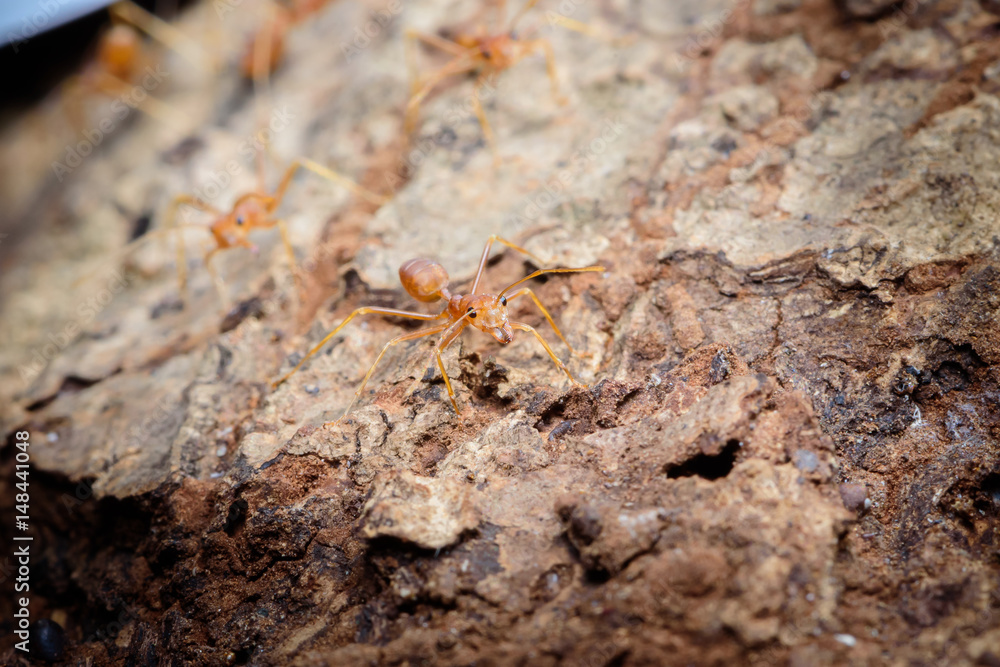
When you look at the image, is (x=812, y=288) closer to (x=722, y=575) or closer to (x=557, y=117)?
(x=722, y=575)

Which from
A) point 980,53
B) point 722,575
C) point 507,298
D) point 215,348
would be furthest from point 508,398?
point 980,53

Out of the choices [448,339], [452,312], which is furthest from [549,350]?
[452,312]

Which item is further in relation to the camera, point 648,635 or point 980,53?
point 980,53

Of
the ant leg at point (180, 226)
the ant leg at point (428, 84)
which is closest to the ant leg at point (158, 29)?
the ant leg at point (180, 226)

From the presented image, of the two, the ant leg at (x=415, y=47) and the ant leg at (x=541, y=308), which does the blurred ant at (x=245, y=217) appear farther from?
the ant leg at (x=541, y=308)

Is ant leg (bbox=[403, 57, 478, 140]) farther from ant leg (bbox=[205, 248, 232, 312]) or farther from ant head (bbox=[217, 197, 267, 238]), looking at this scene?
ant leg (bbox=[205, 248, 232, 312])

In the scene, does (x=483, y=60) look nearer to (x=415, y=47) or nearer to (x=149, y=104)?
(x=415, y=47)
